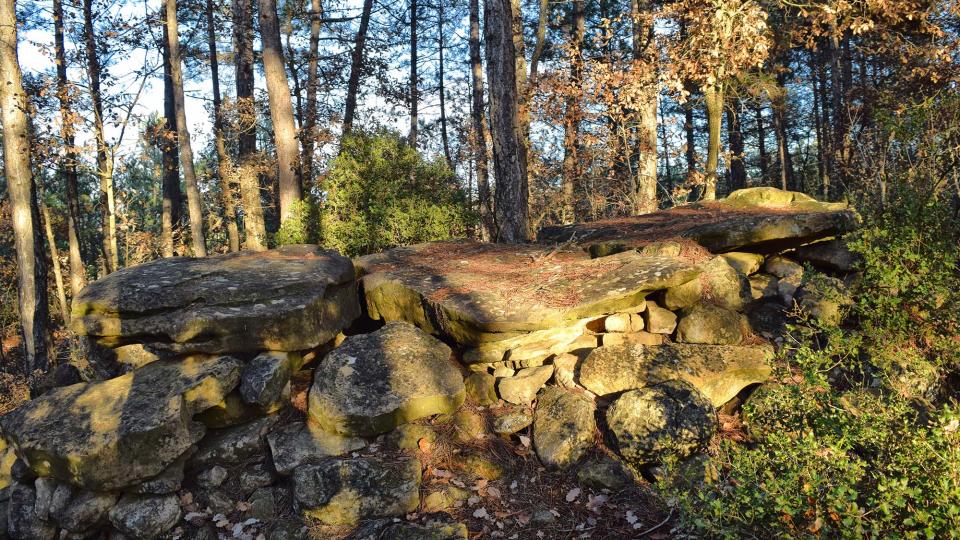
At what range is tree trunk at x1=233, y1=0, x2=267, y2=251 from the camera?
1402 centimetres

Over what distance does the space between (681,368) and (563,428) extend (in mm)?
1204

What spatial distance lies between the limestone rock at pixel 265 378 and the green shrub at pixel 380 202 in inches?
156

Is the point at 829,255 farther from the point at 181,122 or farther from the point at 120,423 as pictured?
the point at 181,122

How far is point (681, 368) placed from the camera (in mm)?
4977

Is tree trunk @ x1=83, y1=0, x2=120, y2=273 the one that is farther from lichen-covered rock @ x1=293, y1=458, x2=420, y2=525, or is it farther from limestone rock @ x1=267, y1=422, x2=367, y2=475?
lichen-covered rock @ x1=293, y1=458, x2=420, y2=525

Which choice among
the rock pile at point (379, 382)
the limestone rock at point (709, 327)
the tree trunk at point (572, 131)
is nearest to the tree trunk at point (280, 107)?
the rock pile at point (379, 382)

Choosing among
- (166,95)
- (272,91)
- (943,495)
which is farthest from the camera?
(166,95)

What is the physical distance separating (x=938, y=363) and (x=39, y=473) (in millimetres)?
7515

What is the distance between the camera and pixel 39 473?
4816mm

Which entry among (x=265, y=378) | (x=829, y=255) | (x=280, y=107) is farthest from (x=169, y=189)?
(x=829, y=255)

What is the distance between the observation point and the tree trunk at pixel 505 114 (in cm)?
875

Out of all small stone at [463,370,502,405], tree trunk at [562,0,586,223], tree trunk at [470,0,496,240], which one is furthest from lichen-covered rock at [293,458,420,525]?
A: tree trunk at [562,0,586,223]

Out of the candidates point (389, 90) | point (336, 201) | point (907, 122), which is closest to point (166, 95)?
point (389, 90)

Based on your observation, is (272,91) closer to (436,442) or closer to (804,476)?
(436,442)
